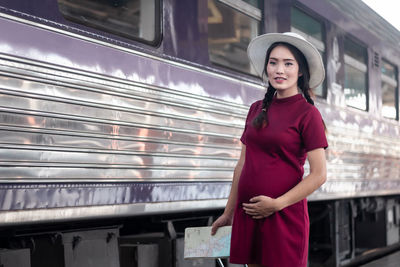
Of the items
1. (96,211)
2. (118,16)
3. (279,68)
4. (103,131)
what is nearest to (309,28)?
(118,16)

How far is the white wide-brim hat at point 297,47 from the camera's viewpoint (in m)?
2.28

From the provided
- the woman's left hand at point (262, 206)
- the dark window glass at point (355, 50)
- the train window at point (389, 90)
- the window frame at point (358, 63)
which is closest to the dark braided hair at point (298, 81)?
the woman's left hand at point (262, 206)

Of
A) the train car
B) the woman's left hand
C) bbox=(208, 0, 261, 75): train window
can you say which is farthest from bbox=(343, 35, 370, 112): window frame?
the woman's left hand

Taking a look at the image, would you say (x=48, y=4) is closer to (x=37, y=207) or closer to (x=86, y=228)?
(x=37, y=207)

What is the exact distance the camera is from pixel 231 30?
15.8ft

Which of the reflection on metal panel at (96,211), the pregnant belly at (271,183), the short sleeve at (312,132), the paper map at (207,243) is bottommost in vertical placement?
the paper map at (207,243)

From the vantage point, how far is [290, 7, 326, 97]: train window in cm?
585

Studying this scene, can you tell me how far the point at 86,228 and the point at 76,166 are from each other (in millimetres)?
666

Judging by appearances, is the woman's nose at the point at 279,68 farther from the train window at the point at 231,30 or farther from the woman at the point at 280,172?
the train window at the point at 231,30

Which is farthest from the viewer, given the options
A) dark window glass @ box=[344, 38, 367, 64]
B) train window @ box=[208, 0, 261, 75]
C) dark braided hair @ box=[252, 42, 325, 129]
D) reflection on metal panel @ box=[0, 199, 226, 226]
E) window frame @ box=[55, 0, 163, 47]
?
dark window glass @ box=[344, 38, 367, 64]

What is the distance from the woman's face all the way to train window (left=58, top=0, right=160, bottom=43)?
4.64 ft

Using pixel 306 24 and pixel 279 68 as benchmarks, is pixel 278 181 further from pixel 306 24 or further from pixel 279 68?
pixel 306 24

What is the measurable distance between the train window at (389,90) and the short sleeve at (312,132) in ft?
20.8

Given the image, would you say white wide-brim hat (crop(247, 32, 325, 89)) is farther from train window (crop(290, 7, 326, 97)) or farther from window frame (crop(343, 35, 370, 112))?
window frame (crop(343, 35, 370, 112))
